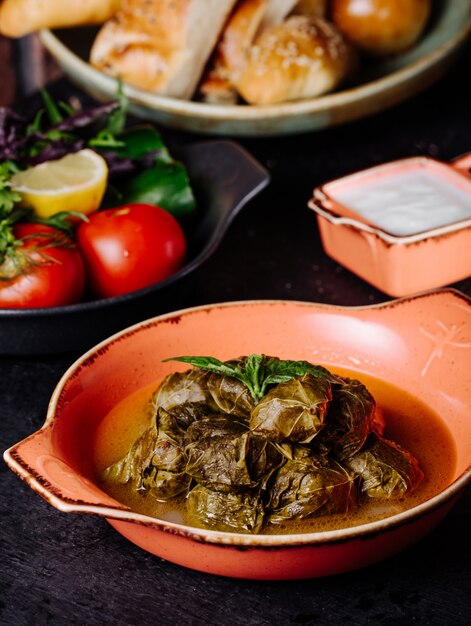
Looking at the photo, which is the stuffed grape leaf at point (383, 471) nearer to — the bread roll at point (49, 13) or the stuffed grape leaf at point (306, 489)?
the stuffed grape leaf at point (306, 489)

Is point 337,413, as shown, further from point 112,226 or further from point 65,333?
point 112,226

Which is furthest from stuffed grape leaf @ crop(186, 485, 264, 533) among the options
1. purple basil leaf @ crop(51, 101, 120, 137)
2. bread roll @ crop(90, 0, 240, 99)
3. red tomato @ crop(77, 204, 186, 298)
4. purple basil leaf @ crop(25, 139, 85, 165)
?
bread roll @ crop(90, 0, 240, 99)

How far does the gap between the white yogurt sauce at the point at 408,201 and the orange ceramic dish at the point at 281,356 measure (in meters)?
0.35

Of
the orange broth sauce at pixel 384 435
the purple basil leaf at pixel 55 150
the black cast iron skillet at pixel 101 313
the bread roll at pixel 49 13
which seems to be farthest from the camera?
the bread roll at pixel 49 13

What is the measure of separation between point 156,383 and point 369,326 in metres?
0.38

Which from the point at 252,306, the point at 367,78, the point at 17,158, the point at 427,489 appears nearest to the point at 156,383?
the point at 252,306

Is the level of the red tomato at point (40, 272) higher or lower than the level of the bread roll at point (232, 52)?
lower

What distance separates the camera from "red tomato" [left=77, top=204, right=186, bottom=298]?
173 cm

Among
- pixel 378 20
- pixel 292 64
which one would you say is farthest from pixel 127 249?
pixel 378 20

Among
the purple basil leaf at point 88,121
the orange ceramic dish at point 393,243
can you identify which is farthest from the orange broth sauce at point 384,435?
the purple basil leaf at point 88,121

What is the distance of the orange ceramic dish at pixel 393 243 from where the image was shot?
1.68 metres

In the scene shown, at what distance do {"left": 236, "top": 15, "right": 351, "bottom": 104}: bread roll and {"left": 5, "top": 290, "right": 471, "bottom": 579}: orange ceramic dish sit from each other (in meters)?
1.00

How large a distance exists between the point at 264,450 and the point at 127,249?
0.74 metres

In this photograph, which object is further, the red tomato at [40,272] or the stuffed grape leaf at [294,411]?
the red tomato at [40,272]
